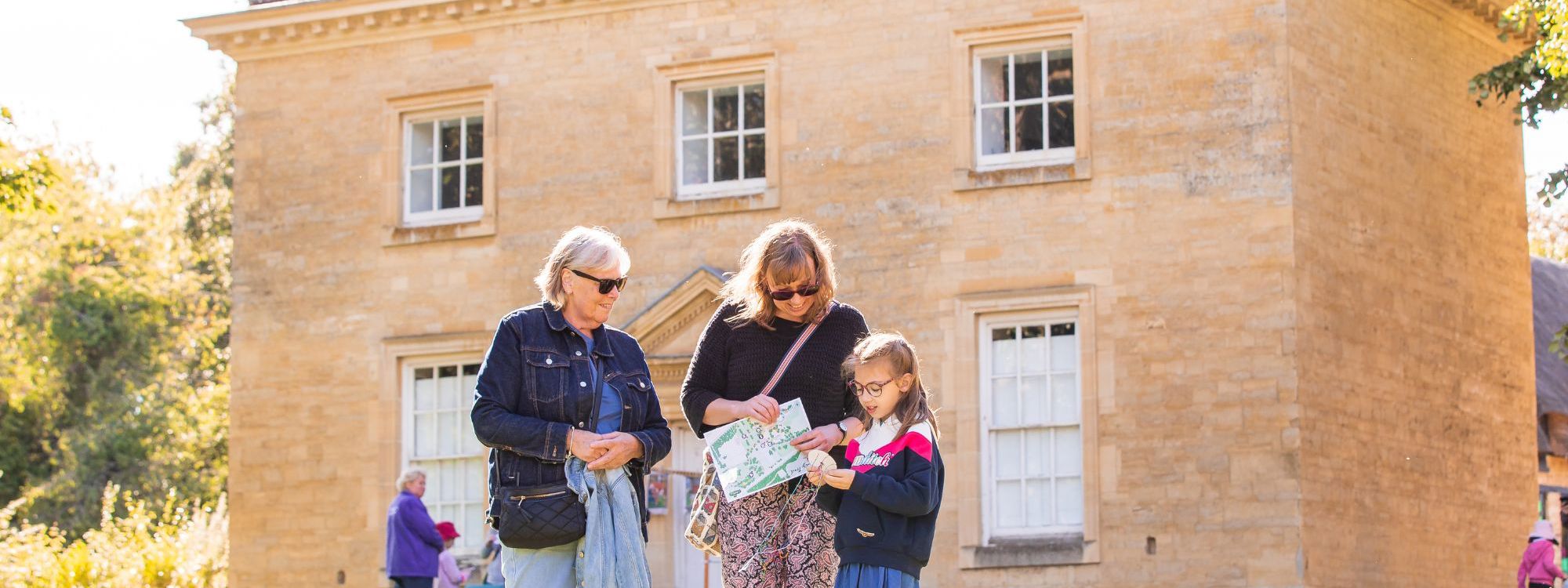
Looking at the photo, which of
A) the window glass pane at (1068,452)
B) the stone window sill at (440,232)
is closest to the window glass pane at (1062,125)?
the window glass pane at (1068,452)

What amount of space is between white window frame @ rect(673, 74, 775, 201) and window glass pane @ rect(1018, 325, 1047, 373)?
293cm

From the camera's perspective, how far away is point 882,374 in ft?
25.3

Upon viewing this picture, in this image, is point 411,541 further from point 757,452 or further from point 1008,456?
point 757,452

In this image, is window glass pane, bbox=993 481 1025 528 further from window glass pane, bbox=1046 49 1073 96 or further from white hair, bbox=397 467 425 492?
white hair, bbox=397 467 425 492

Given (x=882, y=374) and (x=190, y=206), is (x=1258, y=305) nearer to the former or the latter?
(x=882, y=374)

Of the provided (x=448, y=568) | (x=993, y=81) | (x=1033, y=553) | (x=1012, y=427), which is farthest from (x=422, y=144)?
(x=1033, y=553)

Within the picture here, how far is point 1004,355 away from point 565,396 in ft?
37.6

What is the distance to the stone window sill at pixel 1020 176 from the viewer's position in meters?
18.6

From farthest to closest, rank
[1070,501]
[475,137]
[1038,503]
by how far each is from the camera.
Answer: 1. [475,137]
2. [1038,503]
3. [1070,501]

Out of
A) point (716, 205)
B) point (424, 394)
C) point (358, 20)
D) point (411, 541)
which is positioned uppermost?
point (358, 20)

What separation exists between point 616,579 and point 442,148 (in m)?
14.5

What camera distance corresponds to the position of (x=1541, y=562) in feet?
60.8

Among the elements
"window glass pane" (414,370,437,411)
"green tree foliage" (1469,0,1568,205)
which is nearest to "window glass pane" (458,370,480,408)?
"window glass pane" (414,370,437,411)

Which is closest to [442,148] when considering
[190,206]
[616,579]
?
[616,579]
